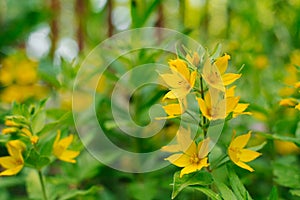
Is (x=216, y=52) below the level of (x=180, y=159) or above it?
above

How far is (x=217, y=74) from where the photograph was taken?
718 mm

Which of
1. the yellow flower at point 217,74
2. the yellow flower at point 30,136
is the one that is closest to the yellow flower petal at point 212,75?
the yellow flower at point 217,74

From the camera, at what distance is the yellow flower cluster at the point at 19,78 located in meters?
1.53

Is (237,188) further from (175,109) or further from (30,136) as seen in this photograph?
(30,136)

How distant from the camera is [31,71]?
60.9 inches

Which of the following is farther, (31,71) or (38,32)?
(38,32)

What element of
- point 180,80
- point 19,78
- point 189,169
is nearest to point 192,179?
point 189,169

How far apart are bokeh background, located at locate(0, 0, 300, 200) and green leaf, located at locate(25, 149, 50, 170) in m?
0.12

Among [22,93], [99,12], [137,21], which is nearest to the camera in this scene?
[137,21]

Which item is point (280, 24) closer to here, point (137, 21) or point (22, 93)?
point (137, 21)

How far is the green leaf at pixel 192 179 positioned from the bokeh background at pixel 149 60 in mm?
212

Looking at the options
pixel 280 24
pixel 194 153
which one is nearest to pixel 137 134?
pixel 194 153

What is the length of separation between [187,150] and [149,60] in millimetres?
434

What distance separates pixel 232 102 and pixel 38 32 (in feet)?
5.18
